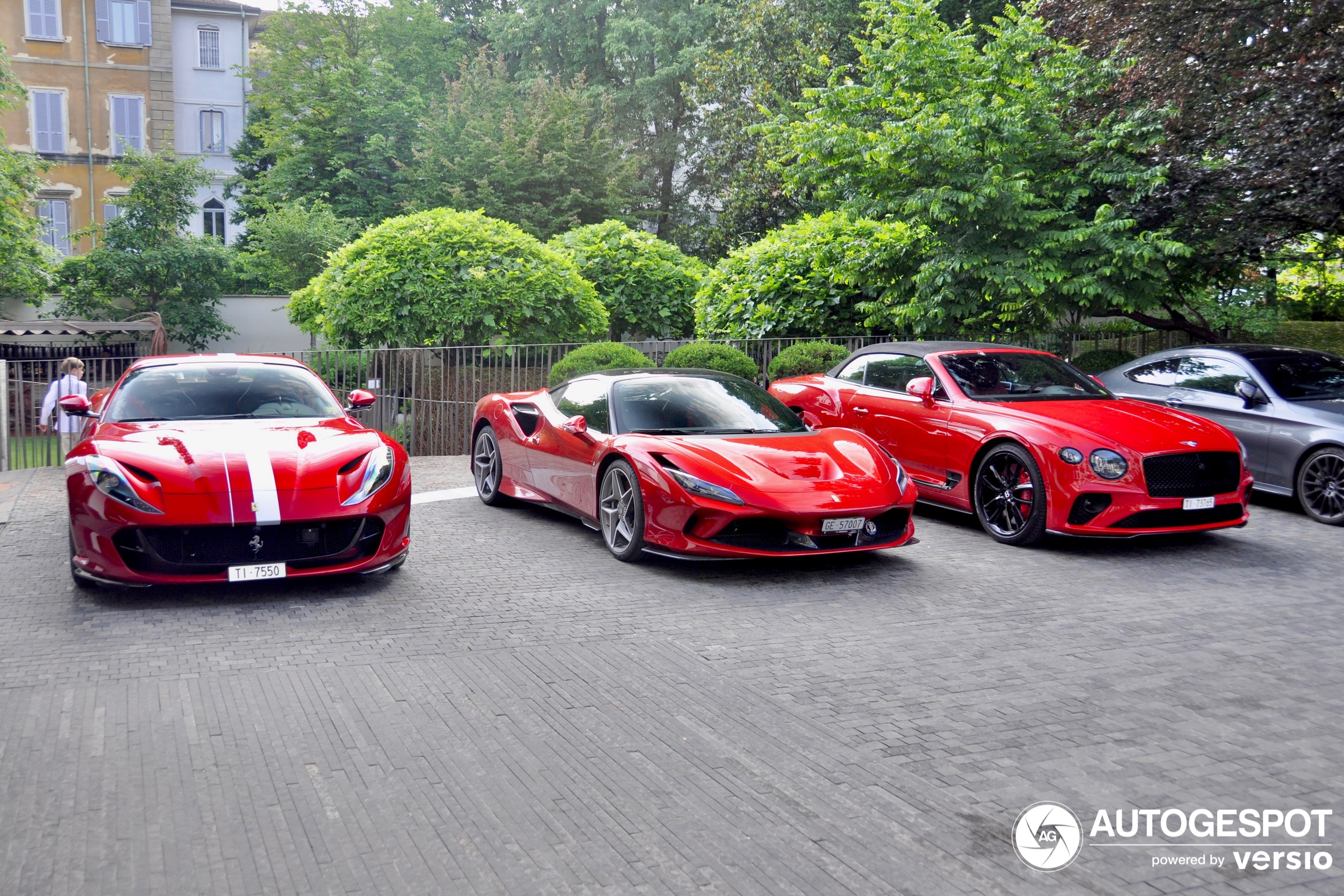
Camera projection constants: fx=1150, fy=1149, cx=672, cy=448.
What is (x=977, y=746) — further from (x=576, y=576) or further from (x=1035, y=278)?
(x=1035, y=278)

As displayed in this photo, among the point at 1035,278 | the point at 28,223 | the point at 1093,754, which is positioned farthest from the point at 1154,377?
the point at 28,223

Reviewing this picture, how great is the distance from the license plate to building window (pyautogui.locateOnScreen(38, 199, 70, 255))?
42.0 meters

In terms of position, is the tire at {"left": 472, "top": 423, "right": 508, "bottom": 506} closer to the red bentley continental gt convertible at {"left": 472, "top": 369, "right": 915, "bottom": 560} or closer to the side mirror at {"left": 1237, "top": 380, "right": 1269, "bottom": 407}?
the red bentley continental gt convertible at {"left": 472, "top": 369, "right": 915, "bottom": 560}

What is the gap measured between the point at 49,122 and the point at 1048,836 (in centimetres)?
4829

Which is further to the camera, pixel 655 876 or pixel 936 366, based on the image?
pixel 936 366

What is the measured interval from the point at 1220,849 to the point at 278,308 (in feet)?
98.9

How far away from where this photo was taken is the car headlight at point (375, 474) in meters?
6.89

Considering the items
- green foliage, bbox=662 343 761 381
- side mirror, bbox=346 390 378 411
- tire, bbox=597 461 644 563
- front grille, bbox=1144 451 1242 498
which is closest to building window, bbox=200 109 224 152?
green foliage, bbox=662 343 761 381

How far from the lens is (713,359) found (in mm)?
15344

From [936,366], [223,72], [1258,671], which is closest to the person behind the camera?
[1258,671]

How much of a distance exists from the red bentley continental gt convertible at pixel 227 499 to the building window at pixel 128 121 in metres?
41.2

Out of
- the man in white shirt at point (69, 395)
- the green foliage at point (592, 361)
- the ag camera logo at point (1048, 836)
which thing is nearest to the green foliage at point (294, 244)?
the man in white shirt at point (69, 395)

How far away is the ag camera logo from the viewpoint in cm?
354

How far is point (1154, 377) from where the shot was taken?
39.3 feet
